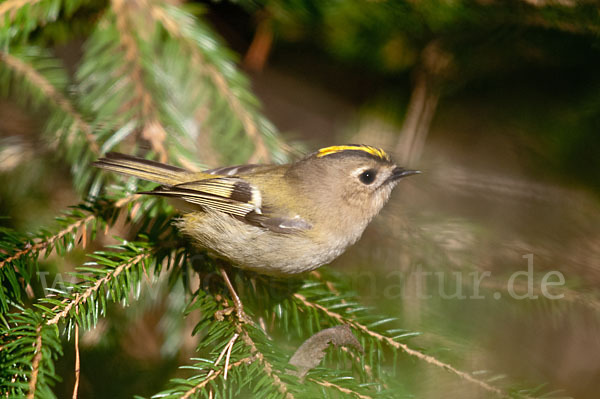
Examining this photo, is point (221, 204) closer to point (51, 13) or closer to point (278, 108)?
point (51, 13)

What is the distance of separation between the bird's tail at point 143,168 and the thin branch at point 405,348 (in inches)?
19.7

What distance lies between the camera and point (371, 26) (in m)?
1.95

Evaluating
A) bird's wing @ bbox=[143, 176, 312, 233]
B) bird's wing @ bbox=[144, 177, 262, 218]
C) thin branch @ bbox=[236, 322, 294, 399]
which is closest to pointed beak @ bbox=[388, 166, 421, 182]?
bird's wing @ bbox=[143, 176, 312, 233]

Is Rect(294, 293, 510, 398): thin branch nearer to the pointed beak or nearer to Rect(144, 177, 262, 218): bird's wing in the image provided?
Rect(144, 177, 262, 218): bird's wing

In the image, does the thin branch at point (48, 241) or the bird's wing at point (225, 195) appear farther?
the bird's wing at point (225, 195)

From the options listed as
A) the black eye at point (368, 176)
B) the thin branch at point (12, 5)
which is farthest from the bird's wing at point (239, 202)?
the thin branch at point (12, 5)

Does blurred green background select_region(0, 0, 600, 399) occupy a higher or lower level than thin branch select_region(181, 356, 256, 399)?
higher

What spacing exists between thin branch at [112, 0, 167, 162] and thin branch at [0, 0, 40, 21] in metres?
0.27

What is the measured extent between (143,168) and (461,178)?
1.23 m

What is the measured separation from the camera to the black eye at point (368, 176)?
1.62 metres

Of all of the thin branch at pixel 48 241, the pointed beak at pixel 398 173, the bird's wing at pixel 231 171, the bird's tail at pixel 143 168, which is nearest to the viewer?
the thin branch at pixel 48 241

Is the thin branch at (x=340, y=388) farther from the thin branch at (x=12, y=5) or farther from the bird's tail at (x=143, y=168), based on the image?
the thin branch at (x=12, y=5)

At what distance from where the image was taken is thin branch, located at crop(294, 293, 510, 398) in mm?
1155

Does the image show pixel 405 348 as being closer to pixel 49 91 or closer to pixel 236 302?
pixel 236 302
